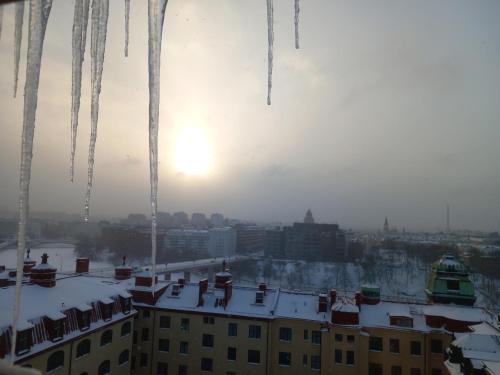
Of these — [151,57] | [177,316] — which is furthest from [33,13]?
[177,316]

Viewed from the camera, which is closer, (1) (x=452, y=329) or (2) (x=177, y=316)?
(1) (x=452, y=329)

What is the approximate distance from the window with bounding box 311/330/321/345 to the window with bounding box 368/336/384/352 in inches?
128

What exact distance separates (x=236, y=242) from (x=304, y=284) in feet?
208

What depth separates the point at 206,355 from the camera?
81.8 feet

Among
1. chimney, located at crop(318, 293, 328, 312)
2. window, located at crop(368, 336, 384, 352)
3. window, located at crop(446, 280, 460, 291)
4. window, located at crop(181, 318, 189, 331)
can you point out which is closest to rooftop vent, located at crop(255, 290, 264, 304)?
chimney, located at crop(318, 293, 328, 312)

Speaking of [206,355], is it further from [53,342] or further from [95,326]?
[53,342]

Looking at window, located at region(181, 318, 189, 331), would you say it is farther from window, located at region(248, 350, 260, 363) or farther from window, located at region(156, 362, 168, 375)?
window, located at region(248, 350, 260, 363)

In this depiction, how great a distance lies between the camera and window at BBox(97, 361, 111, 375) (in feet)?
65.2

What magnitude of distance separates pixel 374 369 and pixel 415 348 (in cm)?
296

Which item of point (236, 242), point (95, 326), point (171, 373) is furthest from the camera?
point (236, 242)

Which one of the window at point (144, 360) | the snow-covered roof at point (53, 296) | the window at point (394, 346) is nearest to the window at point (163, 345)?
the window at point (144, 360)

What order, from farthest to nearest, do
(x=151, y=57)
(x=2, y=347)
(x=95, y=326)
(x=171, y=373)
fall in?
1. (x=171, y=373)
2. (x=95, y=326)
3. (x=2, y=347)
4. (x=151, y=57)

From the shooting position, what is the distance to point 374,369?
76.8ft

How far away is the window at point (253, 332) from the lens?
2489cm
